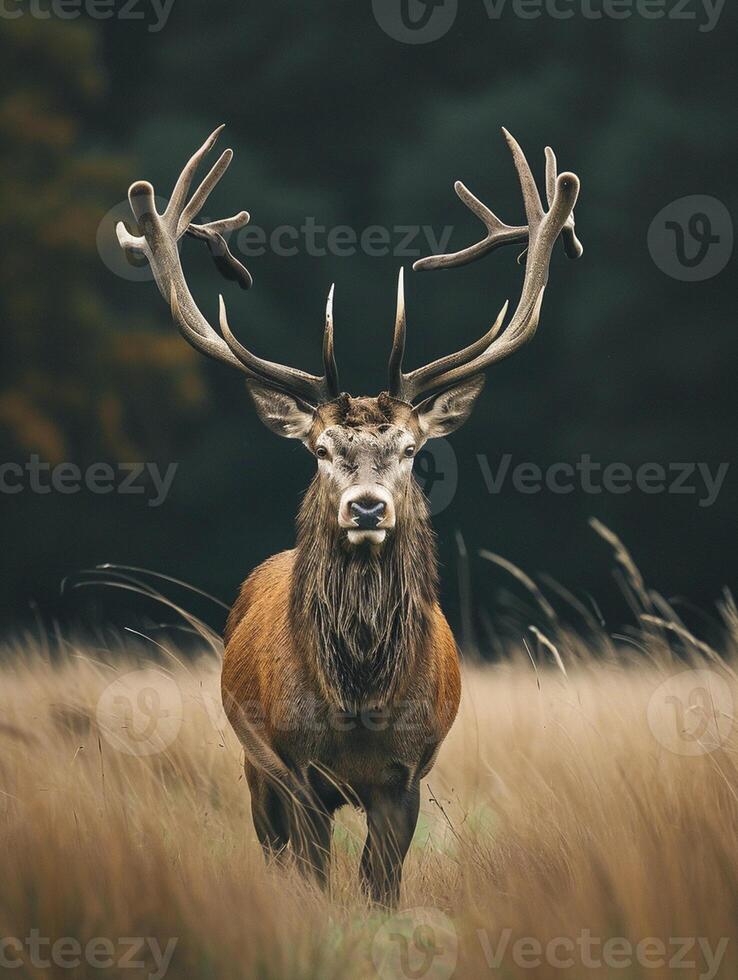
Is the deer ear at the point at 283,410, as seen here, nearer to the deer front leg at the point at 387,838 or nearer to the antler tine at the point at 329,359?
the antler tine at the point at 329,359

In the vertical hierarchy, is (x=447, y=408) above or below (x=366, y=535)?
above

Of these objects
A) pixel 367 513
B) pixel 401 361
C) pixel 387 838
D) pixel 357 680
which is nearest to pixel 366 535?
pixel 367 513

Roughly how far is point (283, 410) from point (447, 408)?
19.5 inches

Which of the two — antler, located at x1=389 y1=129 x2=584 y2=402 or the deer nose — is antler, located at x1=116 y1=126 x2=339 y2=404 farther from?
the deer nose

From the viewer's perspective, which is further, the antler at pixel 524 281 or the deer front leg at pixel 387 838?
the antler at pixel 524 281

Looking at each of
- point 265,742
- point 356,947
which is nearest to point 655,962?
point 356,947

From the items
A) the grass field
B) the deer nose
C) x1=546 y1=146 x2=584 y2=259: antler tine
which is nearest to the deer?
the deer nose

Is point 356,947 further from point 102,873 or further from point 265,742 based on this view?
point 265,742

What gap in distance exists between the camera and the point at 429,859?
147 inches

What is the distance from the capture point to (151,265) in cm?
435

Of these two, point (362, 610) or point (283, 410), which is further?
point (283, 410)

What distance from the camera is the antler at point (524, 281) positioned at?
Answer: 3842 mm

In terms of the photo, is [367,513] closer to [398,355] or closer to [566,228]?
[398,355]

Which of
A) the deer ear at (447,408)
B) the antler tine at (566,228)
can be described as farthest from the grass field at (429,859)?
the antler tine at (566,228)
